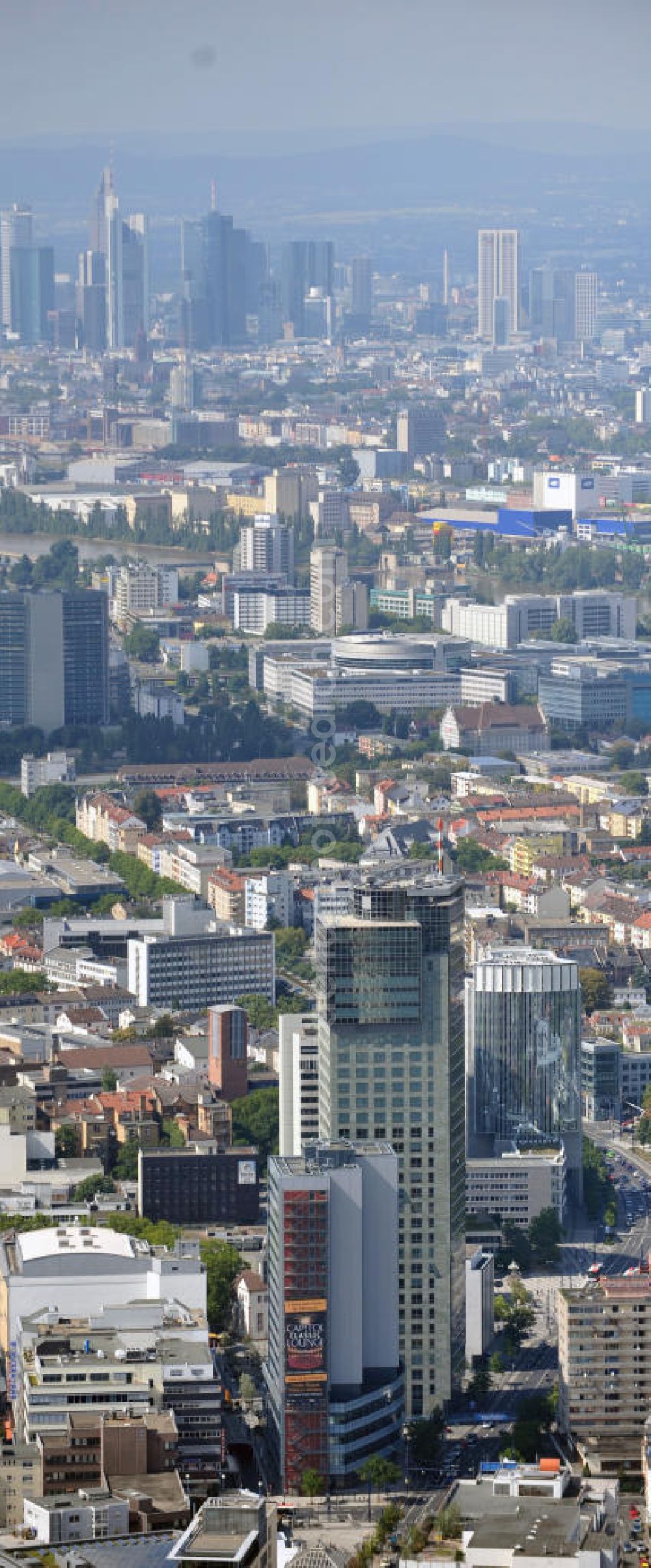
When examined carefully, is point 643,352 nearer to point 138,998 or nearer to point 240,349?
point 240,349

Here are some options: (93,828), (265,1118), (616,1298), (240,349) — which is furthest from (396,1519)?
(240,349)

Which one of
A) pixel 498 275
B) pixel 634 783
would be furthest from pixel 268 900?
pixel 498 275

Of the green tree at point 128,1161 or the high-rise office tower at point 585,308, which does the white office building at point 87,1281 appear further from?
the high-rise office tower at point 585,308

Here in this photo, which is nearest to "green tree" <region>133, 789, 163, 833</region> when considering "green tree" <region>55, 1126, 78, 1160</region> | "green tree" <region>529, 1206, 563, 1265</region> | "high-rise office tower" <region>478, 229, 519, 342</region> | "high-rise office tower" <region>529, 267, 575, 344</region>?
"green tree" <region>55, 1126, 78, 1160</region>

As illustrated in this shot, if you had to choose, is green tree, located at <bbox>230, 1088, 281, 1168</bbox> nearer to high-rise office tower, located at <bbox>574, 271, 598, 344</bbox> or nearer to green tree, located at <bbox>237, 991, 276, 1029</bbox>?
green tree, located at <bbox>237, 991, 276, 1029</bbox>

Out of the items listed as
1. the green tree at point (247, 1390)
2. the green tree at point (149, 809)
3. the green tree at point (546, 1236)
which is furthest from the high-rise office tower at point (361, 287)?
the green tree at point (247, 1390)

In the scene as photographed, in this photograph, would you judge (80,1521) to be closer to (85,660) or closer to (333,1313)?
(333,1313)
